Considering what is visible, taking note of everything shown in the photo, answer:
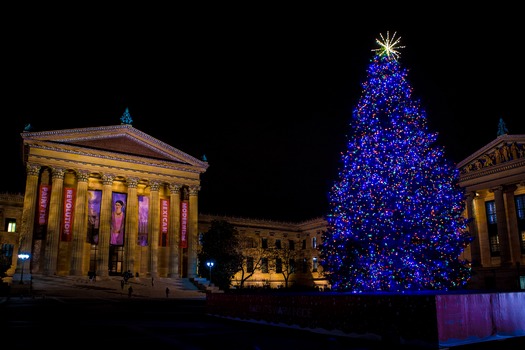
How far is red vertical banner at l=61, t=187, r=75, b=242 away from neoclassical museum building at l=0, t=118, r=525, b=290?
107mm

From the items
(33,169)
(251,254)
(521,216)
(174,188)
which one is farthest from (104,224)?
(521,216)

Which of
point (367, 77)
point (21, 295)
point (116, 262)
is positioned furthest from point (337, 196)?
point (116, 262)

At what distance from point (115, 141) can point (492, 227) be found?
146 ft

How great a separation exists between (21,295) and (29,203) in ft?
42.7

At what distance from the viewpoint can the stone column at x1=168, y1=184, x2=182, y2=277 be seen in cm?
5203

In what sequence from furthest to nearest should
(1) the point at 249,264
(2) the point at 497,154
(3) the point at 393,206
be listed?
(1) the point at 249,264 → (2) the point at 497,154 → (3) the point at 393,206

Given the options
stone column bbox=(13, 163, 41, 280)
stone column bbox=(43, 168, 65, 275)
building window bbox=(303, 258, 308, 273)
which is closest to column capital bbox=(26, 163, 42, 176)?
stone column bbox=(13, 163, 41, 280)

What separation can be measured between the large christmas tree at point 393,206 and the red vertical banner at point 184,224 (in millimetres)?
35123

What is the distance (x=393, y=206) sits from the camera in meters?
17.9

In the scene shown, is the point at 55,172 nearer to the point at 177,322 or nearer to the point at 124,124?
the point at 124,124

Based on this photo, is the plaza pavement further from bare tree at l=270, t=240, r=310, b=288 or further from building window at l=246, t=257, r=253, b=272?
bare tree at l=270, t=240, r=310, b=288

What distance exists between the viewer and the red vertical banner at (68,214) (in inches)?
1766

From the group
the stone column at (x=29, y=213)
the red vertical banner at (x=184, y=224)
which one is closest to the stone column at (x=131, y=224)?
the red vertical banner at (x=184, y=224)

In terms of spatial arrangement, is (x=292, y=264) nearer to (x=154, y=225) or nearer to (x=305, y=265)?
(x=305, y=265)
